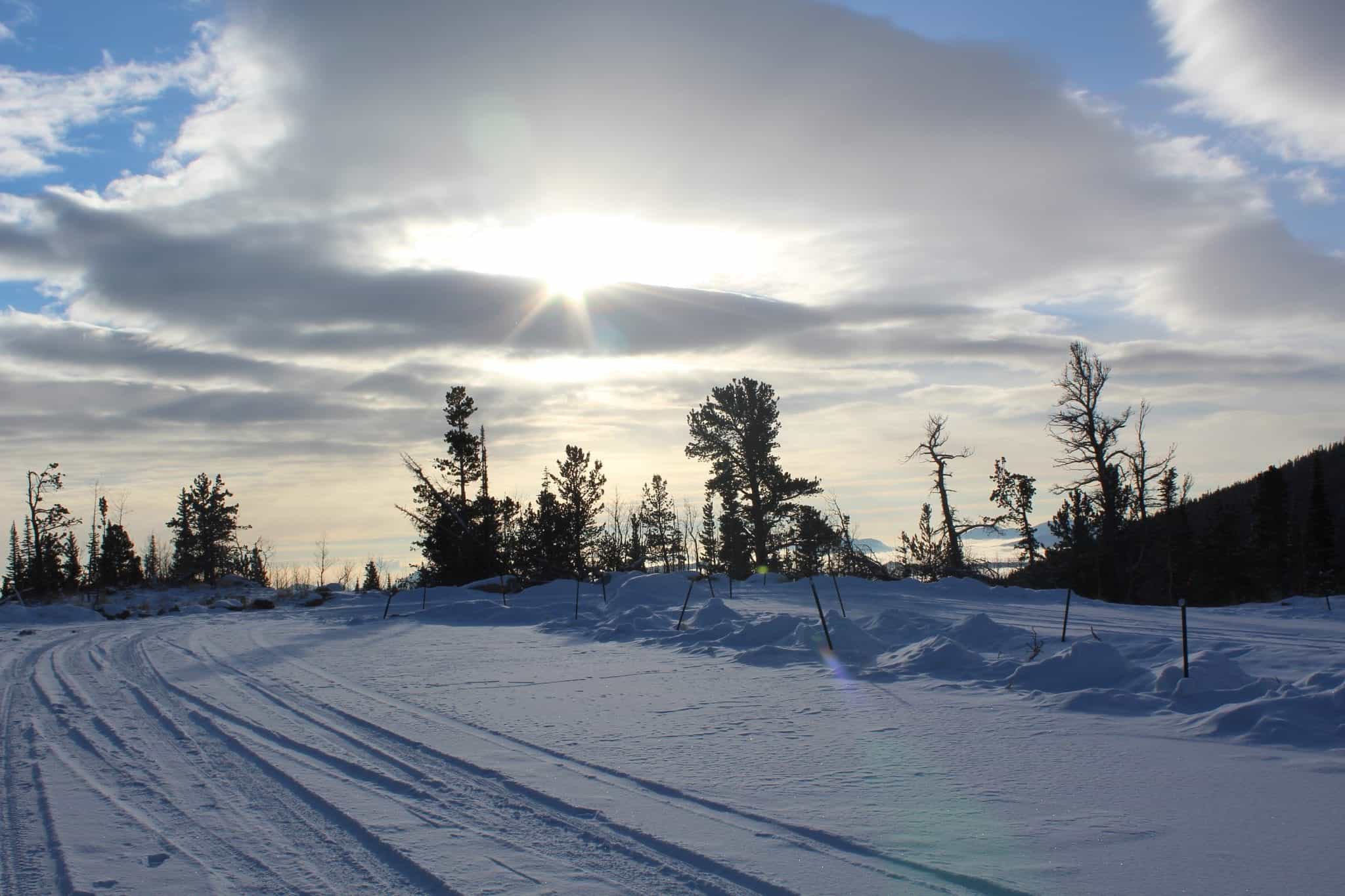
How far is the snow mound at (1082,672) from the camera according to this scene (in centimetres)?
872

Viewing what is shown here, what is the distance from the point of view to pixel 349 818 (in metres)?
5.11

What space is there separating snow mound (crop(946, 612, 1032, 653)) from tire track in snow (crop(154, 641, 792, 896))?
7.60m

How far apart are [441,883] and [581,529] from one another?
39250mm

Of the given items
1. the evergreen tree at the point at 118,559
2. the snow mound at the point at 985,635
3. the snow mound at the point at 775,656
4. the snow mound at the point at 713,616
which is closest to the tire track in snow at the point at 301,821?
the snow mound at the point at 775,656

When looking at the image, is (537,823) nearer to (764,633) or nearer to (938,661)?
(938,661)

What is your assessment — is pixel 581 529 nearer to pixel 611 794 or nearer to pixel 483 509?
pixel 483 509

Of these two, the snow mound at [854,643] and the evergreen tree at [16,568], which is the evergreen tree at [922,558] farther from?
the evergreen tree at [16,568]

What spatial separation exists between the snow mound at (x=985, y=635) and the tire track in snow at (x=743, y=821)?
6.82 meters

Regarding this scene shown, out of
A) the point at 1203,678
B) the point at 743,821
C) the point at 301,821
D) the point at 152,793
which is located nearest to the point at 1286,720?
the point at 1203,678

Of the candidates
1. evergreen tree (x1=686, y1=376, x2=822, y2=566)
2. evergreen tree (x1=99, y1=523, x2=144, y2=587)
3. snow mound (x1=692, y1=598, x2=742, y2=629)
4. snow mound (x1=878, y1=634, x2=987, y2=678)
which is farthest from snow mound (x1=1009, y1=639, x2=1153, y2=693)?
evergreen tree (x1=99, y1=523, x2=144, y2=587)

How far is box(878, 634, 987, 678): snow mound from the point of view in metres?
10.1

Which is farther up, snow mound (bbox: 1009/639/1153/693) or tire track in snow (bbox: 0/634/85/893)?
tire track in snow (bbox: 0/634/85/893)

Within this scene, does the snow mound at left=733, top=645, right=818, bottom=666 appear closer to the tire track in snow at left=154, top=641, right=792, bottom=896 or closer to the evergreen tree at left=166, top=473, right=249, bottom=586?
the tire track in snow at left=154, top=641, right=792, bottom=896

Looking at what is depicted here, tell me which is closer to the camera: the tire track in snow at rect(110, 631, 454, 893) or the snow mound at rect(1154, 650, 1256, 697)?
the tire track in snow at rect(110, 631, 454, 893)
